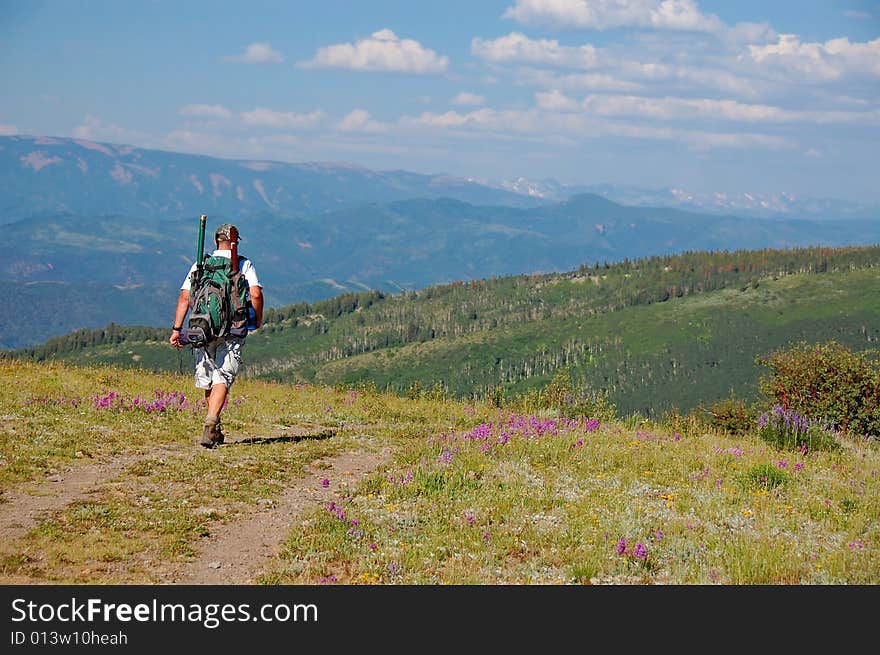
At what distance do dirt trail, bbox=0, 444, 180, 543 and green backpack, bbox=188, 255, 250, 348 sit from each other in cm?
244

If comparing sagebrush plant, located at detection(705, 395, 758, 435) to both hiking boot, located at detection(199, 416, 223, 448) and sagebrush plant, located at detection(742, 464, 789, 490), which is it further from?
hiking boot, located at detection(199, 416, 223, 448)

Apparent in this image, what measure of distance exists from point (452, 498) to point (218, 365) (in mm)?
5825

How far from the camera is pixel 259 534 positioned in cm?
1152

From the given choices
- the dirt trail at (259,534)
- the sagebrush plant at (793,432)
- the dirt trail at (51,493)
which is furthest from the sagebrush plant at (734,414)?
the dirt trail at (51,493)

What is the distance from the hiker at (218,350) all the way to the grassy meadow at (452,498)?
65cm

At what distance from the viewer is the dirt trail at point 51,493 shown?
36.7 ft

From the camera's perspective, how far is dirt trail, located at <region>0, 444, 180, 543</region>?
1120cm

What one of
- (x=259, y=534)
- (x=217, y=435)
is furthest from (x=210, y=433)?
(x=259, y=534)

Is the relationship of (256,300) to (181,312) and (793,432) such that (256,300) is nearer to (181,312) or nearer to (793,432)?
(181,312)

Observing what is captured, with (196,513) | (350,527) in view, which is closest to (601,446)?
(350,527)
